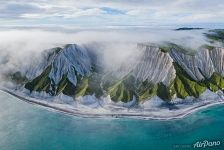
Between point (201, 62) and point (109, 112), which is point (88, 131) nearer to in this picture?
point (109, 112)

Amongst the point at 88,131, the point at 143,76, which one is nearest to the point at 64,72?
the point at 143,76

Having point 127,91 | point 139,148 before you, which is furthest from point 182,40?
point 139,148

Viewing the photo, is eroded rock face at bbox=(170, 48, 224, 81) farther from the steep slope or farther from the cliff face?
the steep slope

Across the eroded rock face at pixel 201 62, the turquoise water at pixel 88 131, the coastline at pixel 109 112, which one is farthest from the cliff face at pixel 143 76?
the turquoise water at pixel 88 131

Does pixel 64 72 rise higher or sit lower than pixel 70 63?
lower

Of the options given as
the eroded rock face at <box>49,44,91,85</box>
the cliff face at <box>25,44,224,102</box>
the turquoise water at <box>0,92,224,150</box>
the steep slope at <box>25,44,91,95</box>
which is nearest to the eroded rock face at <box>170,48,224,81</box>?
the cliff face at <box>25,44,224,102</box>

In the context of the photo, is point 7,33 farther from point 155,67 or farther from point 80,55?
point 155,67
